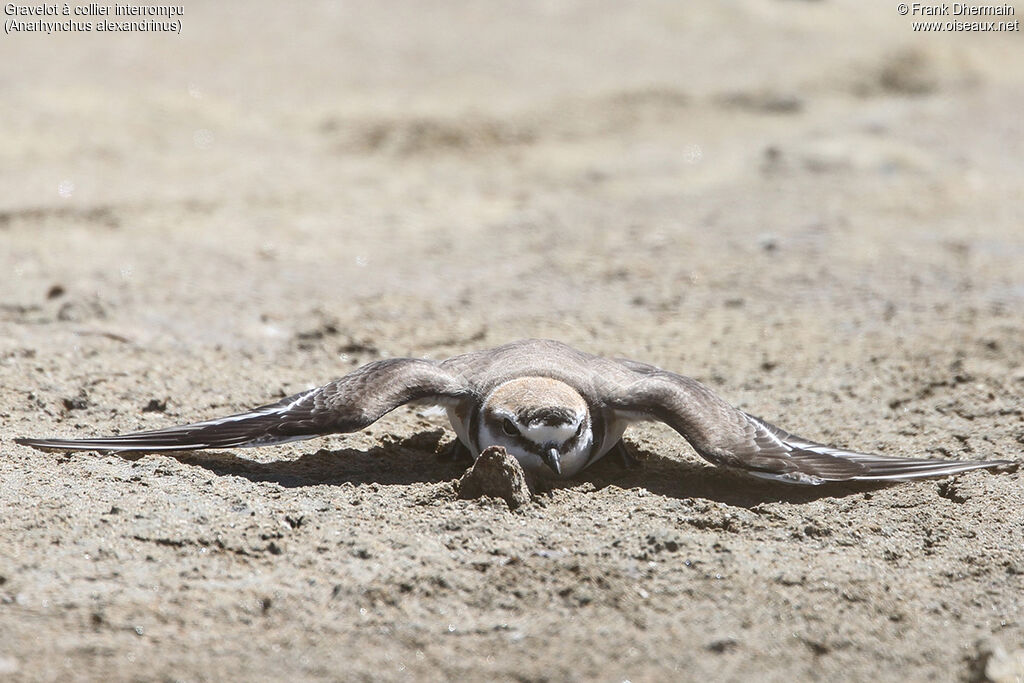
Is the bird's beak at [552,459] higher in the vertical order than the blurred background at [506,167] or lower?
lower

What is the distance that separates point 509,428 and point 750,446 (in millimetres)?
1015

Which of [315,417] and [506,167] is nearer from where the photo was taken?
[315,417]

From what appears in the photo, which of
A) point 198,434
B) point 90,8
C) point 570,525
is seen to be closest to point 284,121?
point 90,8

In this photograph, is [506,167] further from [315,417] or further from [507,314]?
[315,417]

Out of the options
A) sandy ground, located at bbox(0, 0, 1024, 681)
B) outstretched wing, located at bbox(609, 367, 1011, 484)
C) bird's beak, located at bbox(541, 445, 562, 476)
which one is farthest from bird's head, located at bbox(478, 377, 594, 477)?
outstretched wing, located at bbox(609, 367, 1011, 484)

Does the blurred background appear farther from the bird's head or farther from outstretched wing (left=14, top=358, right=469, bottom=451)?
the bird's head

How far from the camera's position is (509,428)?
479 centimetres

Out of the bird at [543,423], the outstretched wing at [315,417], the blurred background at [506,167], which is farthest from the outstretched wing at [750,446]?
the blurred background at [506,167]

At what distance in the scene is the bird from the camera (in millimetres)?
4754

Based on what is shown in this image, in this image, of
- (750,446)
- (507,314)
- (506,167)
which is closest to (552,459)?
(750,446)

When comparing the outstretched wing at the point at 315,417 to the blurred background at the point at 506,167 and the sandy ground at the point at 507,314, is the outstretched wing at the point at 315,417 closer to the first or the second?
the sandy ground at the point at 507,314

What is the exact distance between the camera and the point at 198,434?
493cm

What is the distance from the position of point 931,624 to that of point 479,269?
518cm

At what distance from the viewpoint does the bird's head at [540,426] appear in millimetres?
4699
